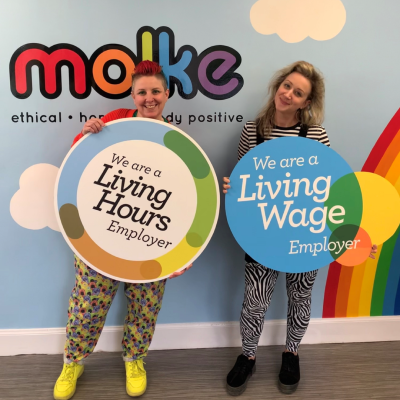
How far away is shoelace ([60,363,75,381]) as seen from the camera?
4.44ft

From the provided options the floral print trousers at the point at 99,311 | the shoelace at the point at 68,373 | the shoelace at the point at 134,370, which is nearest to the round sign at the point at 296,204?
the floral print trousers at the point at 99,311

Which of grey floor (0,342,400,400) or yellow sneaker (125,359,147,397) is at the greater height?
yellow sneaker (125,359,147,397)

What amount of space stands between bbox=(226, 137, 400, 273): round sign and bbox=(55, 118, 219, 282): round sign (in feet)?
0.45

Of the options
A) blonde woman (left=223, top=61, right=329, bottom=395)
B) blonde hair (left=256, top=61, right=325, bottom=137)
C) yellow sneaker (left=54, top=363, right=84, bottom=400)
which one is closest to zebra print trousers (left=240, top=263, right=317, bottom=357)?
blonde woman (left=223, top=61, right=329, bottom=395)

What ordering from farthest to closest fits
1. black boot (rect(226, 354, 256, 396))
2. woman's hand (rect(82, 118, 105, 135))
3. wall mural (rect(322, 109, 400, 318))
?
1. wall mural (rect(322, 109, 400, 318))
2. black boot (rect(226, 354, 256, 396))
3. woman's hand (rect(82, 118, 105, 135))

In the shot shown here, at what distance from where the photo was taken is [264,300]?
1372 millimetres

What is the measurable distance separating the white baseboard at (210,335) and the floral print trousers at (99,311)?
10.1 inches

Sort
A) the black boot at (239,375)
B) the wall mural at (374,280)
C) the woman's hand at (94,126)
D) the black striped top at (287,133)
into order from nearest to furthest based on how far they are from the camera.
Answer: the woman's hand at (94,126), the black striped top at (287,133), the black boot at (239,375), the wall mural at (374,280)

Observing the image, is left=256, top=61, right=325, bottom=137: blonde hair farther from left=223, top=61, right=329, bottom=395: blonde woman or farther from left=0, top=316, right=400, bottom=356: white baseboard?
left=0, top=316, right=400, bottom=356: white baseboard

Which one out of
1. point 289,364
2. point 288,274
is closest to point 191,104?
point 288,274

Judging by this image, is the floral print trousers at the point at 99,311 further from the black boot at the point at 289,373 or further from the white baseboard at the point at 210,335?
the black boot at the point at 289,373

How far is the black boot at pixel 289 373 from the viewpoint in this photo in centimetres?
140

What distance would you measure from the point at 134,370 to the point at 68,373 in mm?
270

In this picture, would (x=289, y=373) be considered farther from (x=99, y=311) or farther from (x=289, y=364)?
(x=99, y=311)
